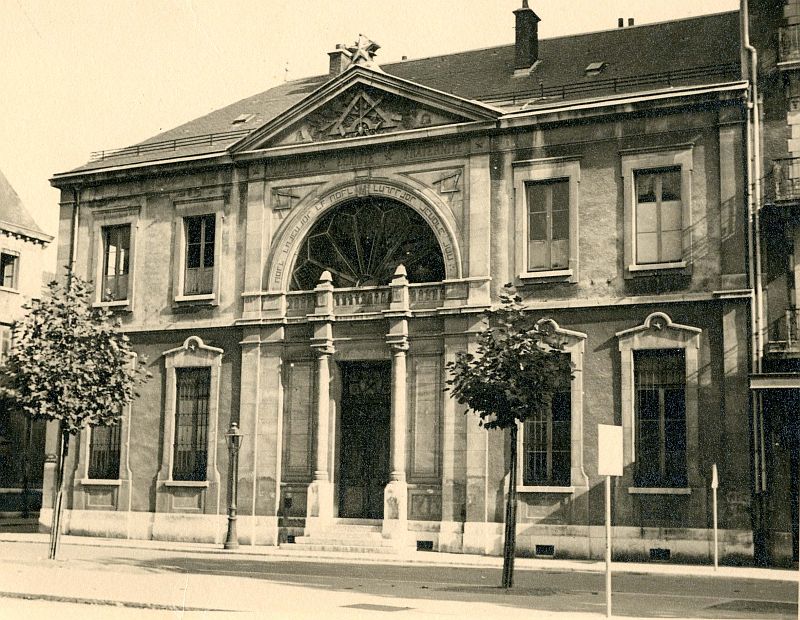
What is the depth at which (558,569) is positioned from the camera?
909 inches

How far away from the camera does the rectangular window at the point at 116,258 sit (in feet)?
109

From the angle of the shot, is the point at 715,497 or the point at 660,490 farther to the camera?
the point at 660,490

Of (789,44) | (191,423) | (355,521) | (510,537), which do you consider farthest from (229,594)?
(789,44)

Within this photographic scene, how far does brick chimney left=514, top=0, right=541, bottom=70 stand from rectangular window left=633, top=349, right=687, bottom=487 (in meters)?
10.2

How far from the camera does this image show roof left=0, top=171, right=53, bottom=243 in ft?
146

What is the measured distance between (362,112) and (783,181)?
11554mm

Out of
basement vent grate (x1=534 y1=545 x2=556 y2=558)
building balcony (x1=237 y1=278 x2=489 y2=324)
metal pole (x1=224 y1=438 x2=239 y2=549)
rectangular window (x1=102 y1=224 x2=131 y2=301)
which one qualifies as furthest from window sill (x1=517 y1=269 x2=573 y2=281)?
rectangular window (x1=102 y1=224 x2=131 y2=301)

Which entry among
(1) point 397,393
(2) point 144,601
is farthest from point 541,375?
(1) point 397,393

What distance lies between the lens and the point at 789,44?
83.8ft

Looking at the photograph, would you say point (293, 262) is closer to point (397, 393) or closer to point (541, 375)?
point (397, 393)

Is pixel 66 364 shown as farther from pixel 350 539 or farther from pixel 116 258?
pixel 116 258

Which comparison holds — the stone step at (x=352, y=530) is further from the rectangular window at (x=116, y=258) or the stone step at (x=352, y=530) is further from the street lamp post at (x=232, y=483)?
the rectangular window at (x=116, y=258)

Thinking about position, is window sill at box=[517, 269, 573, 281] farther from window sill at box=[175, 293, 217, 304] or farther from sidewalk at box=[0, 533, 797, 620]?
window sill at box=[175, 293, 217, 304]

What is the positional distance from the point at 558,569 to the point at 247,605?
989 cm
